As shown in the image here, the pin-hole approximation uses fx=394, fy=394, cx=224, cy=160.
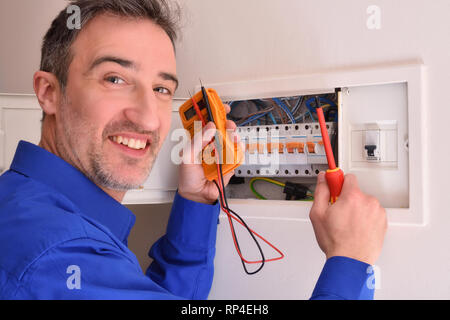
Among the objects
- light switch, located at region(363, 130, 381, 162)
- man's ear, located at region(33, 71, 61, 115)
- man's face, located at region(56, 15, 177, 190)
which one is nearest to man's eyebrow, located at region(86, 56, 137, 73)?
man's face, located at region(56, 15, 177, 190)

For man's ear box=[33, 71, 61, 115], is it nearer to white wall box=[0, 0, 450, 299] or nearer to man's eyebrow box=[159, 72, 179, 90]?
man's eyebrow box=[159, 72, 179, 90]

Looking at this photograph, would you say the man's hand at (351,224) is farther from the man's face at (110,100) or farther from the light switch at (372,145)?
the man's face at (110,100)

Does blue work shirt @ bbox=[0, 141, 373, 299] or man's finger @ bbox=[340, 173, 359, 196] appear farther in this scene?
man's finger @ bbox=[340, 173, 359, 196]

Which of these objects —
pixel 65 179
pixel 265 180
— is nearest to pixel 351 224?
pixel 265 180

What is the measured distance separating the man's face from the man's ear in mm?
27

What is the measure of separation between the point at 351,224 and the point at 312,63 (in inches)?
16.2

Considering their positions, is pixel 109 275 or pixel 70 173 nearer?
pixel 109 275

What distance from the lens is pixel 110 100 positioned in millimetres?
808

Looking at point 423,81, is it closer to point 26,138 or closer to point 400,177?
point 400,177

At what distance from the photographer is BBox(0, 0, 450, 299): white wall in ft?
2.69

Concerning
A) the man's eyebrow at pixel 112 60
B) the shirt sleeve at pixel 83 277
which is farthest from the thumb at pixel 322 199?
the man's eyebrow at pixel 112 60

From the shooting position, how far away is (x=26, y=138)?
3.57 ft

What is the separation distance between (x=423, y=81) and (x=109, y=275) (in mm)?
720
